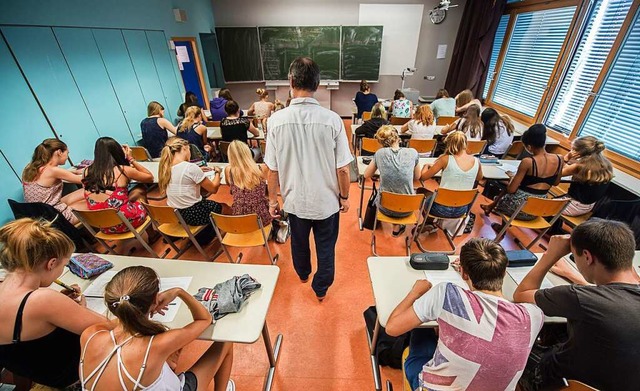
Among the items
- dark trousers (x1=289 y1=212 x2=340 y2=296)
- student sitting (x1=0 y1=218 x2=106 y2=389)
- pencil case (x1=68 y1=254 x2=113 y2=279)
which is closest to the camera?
student sitting (x1=0 y1=218 x2=106 y2=389)

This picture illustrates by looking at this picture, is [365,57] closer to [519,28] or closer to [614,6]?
[519,28]

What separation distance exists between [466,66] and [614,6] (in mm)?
2939

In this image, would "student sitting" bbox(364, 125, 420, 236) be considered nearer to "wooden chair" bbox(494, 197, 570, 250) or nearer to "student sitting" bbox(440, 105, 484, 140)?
"wooden chair" bbox(494, 197, 570, 250)

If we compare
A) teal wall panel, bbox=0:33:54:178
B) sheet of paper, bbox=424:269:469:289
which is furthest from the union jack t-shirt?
teal wall panel, bbox=0:33:54:178

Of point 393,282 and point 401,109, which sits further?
point 401,109

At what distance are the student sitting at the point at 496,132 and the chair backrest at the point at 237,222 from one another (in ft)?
11.8

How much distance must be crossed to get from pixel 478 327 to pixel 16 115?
4143 millimetres

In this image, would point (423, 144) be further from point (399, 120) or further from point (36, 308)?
point (36, 308)

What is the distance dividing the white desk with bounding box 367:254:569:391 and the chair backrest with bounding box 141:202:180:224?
169 centimetres

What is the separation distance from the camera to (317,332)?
2031 millimetres

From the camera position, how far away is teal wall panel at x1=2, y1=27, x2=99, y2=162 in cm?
269

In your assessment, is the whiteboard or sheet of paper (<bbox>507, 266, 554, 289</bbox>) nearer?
sheet of paper (<bbox>507, 266, 554, 289</bbox>)

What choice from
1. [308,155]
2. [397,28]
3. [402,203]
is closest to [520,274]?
[402,203]

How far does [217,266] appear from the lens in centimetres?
155
